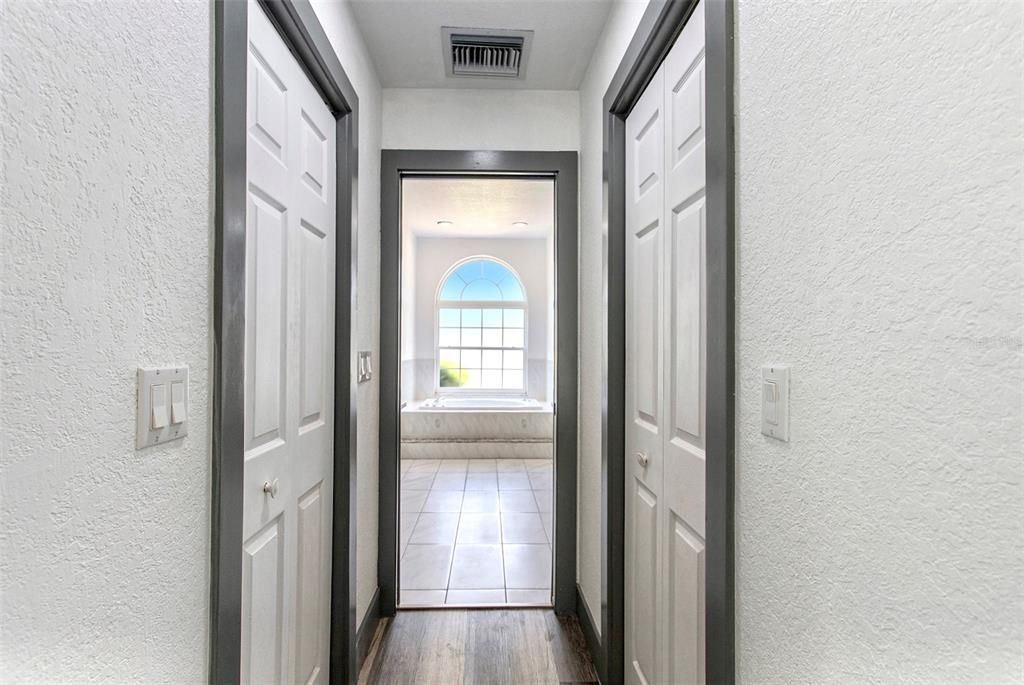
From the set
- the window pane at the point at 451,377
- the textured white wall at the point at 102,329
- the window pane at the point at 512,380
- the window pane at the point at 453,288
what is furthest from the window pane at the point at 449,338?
the textured white wall at the point at 102,329

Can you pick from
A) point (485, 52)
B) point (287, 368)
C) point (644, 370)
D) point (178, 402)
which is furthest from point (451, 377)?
point (178, 402)

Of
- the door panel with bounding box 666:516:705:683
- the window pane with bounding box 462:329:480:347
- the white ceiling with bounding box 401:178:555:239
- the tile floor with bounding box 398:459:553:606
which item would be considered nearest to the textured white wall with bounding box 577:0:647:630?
the tile floor with bounding box 398:459:553:606

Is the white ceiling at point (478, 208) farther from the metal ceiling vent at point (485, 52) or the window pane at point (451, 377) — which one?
the metal ceiling vent at point (485, 52)

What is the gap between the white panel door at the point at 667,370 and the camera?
4.00 ft

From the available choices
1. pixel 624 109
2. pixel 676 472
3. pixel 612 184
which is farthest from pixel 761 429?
pixel 624 109

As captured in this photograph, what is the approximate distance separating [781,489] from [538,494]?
11.6 feet

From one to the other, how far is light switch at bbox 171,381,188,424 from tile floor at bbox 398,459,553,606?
194cm

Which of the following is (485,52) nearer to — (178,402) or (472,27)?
(472,27)

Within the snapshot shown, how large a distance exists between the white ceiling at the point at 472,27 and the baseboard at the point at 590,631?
2.18m

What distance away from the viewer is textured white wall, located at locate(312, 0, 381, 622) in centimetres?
191

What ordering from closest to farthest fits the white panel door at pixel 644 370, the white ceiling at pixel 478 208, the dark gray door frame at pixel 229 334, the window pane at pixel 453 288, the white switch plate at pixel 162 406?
1. the white switch plate at pixel 162 406
2. the dark gray door frame at pixel 229 334
3. the white panel door at pixel 644 370
4. the white ceiling at pixel 478 208
5. the window pane at pixel 453 288

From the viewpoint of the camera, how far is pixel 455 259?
21.4ft

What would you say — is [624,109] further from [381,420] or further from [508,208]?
[508,208]

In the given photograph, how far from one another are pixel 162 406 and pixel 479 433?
4821mm
